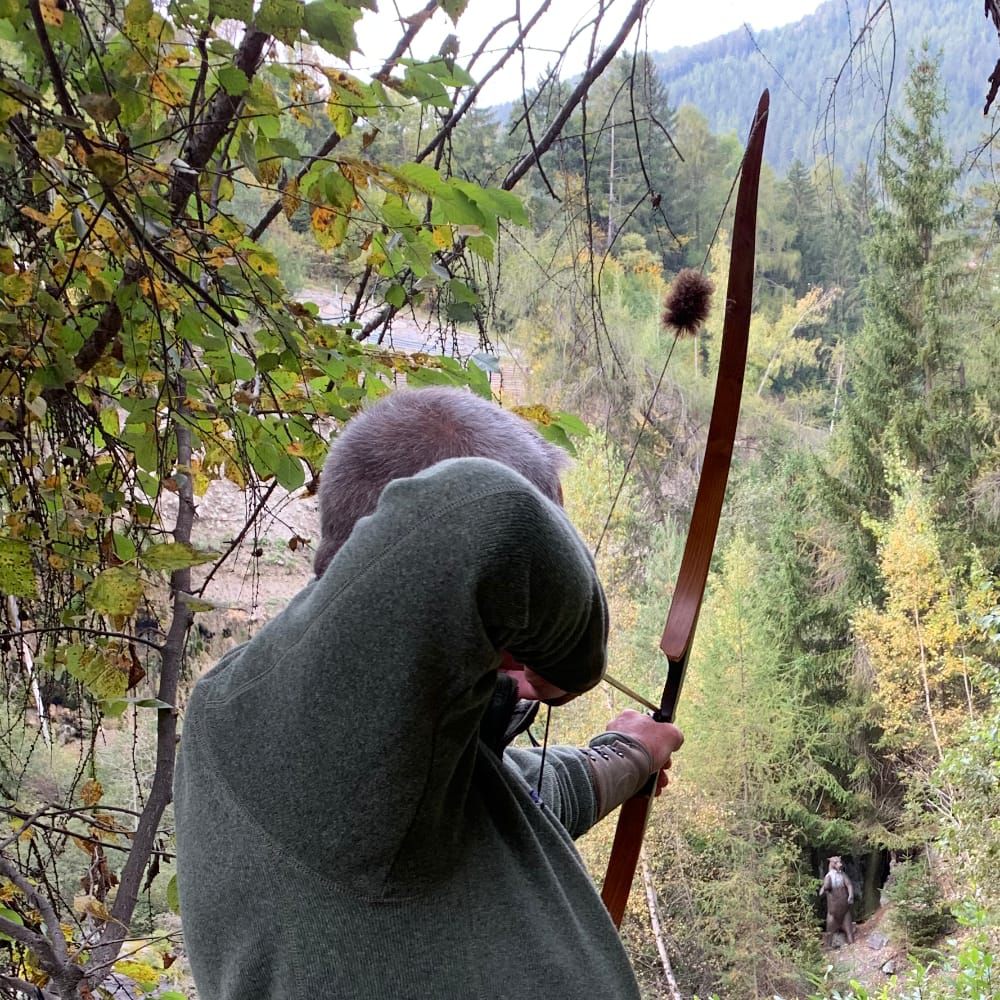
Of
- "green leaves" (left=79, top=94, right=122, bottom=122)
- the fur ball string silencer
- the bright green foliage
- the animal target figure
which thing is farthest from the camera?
the animal target figure

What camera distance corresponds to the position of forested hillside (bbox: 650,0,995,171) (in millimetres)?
812

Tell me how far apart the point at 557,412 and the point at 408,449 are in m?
0.41

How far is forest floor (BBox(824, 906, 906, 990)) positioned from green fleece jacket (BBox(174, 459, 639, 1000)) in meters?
7.51

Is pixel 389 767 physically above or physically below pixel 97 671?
above

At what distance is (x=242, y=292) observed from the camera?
2.66 ft

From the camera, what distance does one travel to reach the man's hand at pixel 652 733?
80cm

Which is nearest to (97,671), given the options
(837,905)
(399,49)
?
(399,49)

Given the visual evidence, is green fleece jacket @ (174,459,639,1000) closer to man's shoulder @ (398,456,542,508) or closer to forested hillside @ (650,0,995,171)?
man's shoulder @ (398,456,542,508)

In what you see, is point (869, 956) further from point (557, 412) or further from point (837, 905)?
point (557, 412)

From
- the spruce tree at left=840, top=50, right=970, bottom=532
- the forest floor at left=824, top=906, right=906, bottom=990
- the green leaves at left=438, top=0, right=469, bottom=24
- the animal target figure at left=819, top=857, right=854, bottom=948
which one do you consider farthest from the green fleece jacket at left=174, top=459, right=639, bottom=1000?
the animal target figure at left=819, top=857, right=854, bottom=948

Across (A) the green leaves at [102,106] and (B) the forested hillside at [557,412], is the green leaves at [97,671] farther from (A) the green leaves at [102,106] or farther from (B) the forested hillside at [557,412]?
(A) the green leaves at [102,106]

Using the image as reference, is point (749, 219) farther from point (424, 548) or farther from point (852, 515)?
point (852, 515)

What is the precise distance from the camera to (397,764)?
401 millimetres

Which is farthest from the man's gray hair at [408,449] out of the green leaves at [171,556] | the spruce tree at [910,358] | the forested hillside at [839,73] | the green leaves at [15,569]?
the spruce tree at [910,358]
